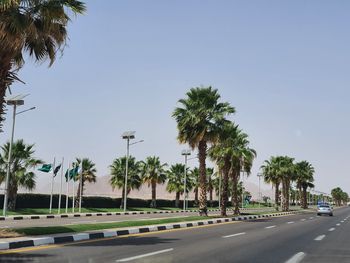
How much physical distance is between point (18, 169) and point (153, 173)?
2877 centimetres

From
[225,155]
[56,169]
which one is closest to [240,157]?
[225,155]

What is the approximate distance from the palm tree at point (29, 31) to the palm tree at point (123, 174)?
48.8m

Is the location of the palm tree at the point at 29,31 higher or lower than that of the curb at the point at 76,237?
higher

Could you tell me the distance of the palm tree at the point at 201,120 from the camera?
3475 cm

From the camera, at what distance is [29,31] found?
14.5 metres

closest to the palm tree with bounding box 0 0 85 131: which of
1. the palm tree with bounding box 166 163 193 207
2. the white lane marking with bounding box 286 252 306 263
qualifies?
the white lane marking with bounding box 286 252 306 263

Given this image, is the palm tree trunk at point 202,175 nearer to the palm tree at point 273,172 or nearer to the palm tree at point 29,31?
the palm tree at point 29,31

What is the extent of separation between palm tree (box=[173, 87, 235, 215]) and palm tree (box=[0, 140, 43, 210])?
627 inches

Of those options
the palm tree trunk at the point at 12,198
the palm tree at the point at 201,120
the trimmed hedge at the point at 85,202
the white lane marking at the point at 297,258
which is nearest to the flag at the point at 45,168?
the palm tree trunk at the point at 12,198

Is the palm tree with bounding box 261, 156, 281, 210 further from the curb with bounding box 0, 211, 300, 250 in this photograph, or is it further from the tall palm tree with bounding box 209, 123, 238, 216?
the curb with bounding box 0, 211, 300, 250

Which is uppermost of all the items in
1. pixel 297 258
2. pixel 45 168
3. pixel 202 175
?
pixel 45 168

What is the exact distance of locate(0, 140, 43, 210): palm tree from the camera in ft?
140

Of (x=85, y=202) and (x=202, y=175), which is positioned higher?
(x=202, y=175)

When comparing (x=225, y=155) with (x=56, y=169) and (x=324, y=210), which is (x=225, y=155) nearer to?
(x=56, y=169)
